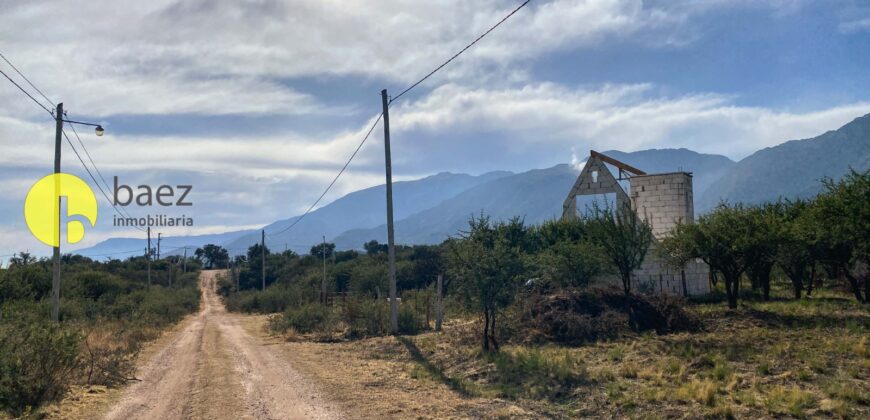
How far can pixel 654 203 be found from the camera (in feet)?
107

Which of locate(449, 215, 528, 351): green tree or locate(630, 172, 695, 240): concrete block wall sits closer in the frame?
locate(449, 215, 528, 351): green tree

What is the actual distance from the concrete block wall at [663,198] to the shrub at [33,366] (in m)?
27.4

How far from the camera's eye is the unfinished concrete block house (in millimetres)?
29719

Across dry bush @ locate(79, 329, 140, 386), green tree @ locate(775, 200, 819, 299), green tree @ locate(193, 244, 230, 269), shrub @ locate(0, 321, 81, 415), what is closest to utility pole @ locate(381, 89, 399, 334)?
dry bush @ locate(79, 329, 140, 386)

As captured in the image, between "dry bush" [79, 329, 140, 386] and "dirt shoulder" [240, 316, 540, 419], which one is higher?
"dry bush" [79, 329, 140, 386]

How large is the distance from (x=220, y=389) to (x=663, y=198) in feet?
87.6

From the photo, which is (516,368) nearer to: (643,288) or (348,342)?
(348,342)

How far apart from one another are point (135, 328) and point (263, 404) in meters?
17.9

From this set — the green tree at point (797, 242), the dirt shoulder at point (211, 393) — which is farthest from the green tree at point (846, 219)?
the dirt shoulder at point (211, 393)

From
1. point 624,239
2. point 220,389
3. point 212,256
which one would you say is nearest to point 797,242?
point 624,239

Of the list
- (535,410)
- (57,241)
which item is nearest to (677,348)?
(535,410)

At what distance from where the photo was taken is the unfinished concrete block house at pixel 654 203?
97.5 ft

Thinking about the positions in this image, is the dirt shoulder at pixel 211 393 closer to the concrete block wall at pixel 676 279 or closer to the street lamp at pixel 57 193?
the street lamp at pixel 57 193

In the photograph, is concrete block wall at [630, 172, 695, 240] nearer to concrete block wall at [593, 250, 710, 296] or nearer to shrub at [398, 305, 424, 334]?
concrete block wall at [593, 250, 710, 296]
